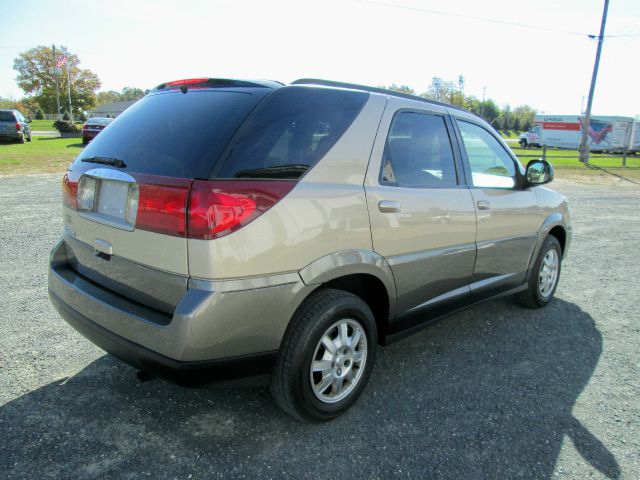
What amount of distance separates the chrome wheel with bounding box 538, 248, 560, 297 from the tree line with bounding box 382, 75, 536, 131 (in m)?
70.5

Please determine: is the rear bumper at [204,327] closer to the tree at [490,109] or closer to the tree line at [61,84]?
the tree line at [61,84]

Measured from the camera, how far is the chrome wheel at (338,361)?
260 cm

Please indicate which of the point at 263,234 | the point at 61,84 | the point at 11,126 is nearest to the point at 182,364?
the point at 263,234

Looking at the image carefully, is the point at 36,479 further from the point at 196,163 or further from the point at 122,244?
the point at 196,163

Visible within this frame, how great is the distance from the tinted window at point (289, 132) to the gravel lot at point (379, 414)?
1.14 metres

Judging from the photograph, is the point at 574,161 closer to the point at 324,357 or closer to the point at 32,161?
the point at 32,161

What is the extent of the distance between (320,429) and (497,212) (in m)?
2.18

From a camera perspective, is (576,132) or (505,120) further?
(505,120)

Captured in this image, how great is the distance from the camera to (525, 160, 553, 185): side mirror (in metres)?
4.09

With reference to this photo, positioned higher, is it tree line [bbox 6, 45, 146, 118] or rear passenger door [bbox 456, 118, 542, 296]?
tree line [bbox 6, 45, 146, 118]

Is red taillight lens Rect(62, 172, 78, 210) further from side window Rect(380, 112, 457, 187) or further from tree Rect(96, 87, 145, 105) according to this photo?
tree Rect(96, 87, 145, 105)

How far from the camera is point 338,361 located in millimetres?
2662

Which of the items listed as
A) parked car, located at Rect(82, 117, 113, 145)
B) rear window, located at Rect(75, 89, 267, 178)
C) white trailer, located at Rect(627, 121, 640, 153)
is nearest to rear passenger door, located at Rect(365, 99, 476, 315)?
rear window, located at Rect(75, 89, 267, 178)

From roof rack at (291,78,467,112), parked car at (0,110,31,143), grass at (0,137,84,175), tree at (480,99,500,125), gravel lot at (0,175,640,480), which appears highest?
tree at (480,99,500,125)
